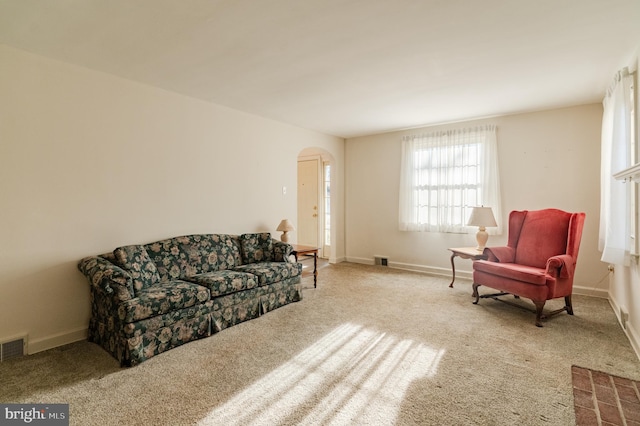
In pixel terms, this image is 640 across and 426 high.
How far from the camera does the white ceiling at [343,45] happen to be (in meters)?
2.09

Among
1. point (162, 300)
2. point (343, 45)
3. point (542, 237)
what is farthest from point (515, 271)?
point (162, 300)

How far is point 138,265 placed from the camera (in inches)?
117

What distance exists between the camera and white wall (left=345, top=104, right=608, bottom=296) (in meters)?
4.19

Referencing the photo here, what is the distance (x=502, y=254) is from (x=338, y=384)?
279 centimetres

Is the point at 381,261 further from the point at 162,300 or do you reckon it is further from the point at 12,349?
the point at 12,349

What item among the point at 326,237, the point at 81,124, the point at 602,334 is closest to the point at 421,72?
the point at 602,334

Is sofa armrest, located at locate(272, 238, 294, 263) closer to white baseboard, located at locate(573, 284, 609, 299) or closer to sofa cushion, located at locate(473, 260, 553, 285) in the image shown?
sofa cushion, located at locate(473, 260, 553, 285)

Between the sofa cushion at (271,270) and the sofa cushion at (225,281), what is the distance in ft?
0.35

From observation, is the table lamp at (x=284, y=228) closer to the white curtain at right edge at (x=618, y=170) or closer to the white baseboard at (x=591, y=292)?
the white curtain at right edge at (x=618, y=170)

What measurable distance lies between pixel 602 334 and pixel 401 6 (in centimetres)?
331

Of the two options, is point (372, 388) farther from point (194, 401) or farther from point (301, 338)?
point (194, 401)

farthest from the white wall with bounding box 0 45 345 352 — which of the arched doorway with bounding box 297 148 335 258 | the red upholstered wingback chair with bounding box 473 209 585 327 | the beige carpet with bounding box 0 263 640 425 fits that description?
the red upholstered wingback chair with bounding box 473 209 585 327

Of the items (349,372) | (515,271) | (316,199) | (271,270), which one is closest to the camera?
(349,372)

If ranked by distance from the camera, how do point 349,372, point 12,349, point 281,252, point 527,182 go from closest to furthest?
point 349,372 < point 12,349 < point 281,252 < point 527,182
